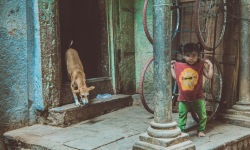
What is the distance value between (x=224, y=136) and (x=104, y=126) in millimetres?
1991

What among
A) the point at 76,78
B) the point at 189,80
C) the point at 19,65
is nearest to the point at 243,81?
the point at 189,80

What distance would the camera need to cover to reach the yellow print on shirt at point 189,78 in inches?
177

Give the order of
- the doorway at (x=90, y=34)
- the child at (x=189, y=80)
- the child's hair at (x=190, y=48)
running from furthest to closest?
the doorway at (x=90, y=34) < the child at (x=189, y=80) < the child's hair at (x=190, y=48)

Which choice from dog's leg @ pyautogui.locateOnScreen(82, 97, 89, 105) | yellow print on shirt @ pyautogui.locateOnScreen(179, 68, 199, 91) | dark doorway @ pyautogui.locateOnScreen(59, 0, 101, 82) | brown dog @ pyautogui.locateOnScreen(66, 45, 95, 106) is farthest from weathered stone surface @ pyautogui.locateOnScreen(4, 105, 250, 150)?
dark doorway @ pyautogui.locateOnScreen(59, 0, 101, 82)

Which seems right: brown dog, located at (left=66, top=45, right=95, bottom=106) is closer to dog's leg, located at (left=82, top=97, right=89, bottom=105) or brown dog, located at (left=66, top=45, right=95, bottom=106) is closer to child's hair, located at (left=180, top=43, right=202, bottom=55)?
dog's leg, located at (left=82, top=97, right=89, bottom=105)

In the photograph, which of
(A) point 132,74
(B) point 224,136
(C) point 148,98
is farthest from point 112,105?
(B) point 224,136

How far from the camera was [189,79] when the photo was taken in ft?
14.7

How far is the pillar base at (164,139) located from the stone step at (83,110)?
1.98 m

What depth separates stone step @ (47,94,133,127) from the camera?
539 centimetres

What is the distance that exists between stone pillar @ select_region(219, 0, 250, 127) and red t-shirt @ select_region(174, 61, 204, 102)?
126cm

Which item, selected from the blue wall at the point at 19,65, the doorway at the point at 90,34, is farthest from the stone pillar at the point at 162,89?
the doorway at the point at 90,34

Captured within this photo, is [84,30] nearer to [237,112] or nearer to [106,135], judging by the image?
[106,135]

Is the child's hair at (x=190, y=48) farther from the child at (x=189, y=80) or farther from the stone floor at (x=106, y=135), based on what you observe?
the stone floor at (x=106, y=135)

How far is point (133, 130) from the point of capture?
5.09 m
